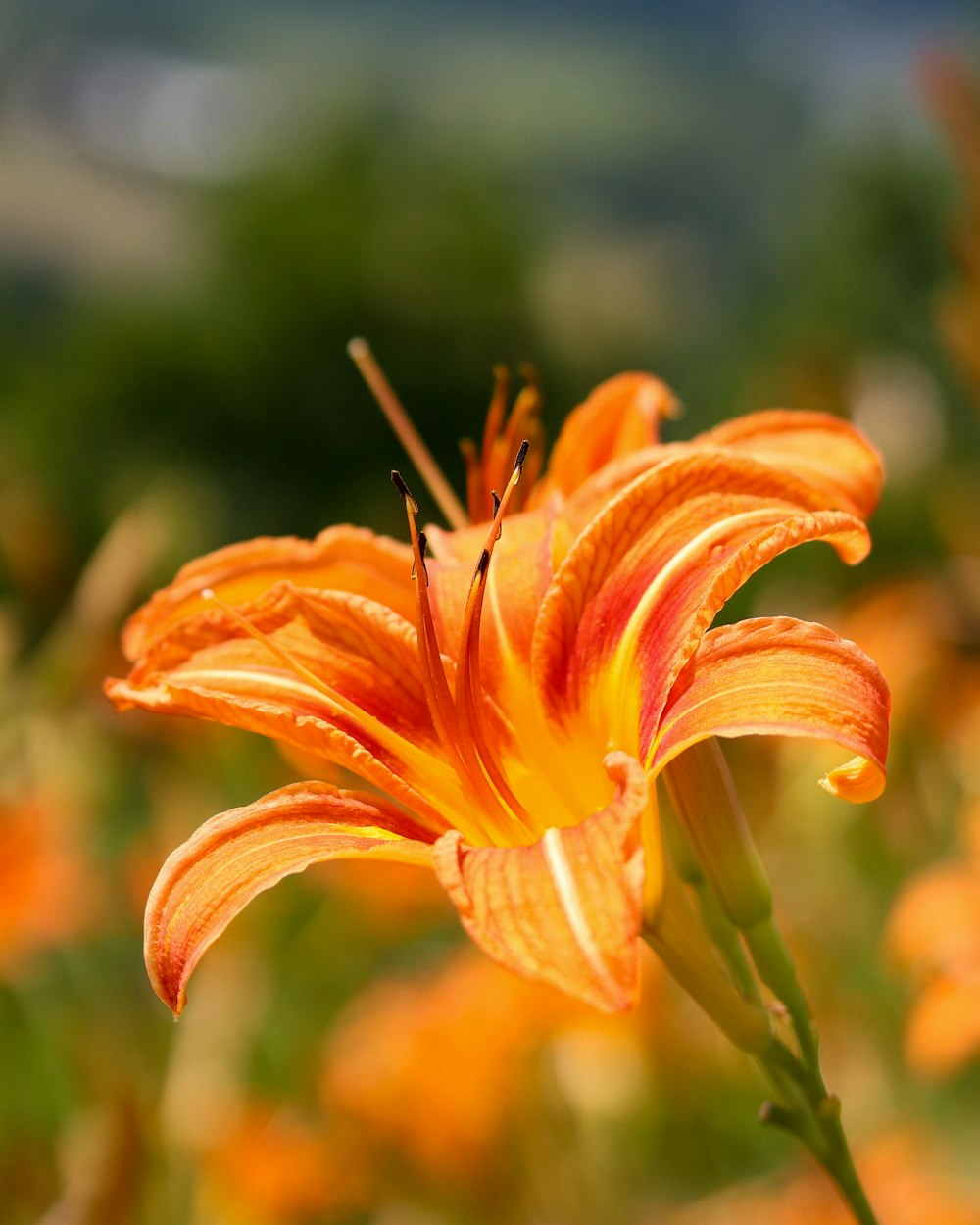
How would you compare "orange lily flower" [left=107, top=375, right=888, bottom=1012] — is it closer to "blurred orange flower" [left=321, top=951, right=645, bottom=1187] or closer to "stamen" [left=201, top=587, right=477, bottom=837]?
"stamen" [left=201, top=587, right=477, bottom=837]

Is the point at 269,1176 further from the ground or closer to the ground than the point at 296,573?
closer to the ground

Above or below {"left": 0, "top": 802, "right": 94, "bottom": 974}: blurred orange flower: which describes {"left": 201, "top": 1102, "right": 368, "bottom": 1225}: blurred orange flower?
below

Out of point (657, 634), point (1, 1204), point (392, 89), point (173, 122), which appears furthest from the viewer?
point (173, 122)

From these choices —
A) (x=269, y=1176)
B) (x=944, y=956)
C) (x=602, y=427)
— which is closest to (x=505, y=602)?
(x=602, y=427)

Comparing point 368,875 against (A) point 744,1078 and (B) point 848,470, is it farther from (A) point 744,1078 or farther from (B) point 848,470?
(B) point 848,470

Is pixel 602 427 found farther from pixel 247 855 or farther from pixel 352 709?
pixel 247 855

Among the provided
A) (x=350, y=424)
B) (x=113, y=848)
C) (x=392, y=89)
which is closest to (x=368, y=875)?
(x=113, y=848)

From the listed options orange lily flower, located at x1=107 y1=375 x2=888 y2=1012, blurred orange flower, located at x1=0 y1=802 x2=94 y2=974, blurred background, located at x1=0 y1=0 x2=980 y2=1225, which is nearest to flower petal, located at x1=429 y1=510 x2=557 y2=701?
orange lily flower, located at x1=107 y1=375 x2=888 y2=1012

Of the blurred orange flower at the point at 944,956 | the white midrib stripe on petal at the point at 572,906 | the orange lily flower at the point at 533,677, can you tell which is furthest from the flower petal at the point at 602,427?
the blurred orange flower at the point at 944,956
